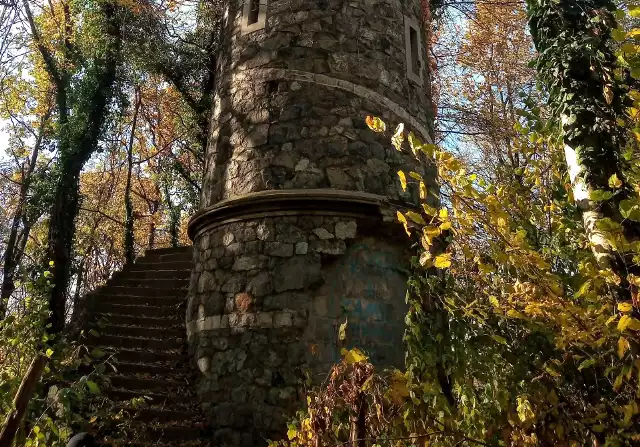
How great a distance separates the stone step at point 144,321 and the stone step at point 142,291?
68 centimetres

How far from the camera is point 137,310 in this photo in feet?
26.0

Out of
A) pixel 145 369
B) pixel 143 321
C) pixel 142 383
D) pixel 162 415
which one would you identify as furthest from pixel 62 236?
pixel 162 415

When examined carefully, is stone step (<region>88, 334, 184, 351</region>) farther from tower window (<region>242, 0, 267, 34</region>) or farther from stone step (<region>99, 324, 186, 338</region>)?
tower window (<region>242, 0, 267, 34</region>)

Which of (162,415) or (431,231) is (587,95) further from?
(162,415)

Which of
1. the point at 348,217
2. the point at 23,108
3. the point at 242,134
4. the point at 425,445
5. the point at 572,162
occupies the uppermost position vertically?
the point at 23,108

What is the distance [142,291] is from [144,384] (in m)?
2.52

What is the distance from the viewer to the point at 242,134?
645 cm

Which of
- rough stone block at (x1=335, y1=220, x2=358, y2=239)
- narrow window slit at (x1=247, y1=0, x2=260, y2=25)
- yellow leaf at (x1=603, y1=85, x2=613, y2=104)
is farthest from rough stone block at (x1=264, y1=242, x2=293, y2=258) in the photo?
yellow leaf at (x1=603, y1=85, x2=613, y2=104)

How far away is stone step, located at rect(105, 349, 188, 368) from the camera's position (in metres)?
6.61

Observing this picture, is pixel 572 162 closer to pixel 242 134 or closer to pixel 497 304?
pixel 497 304

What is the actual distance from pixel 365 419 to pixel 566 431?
917 millimetres

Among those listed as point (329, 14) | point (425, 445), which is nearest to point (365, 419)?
point (425, 445)

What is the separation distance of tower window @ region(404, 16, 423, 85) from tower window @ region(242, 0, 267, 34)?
187 centimetres

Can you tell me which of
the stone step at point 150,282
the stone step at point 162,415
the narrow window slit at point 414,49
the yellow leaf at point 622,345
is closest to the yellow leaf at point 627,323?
the yellow leaf at point 622,345
